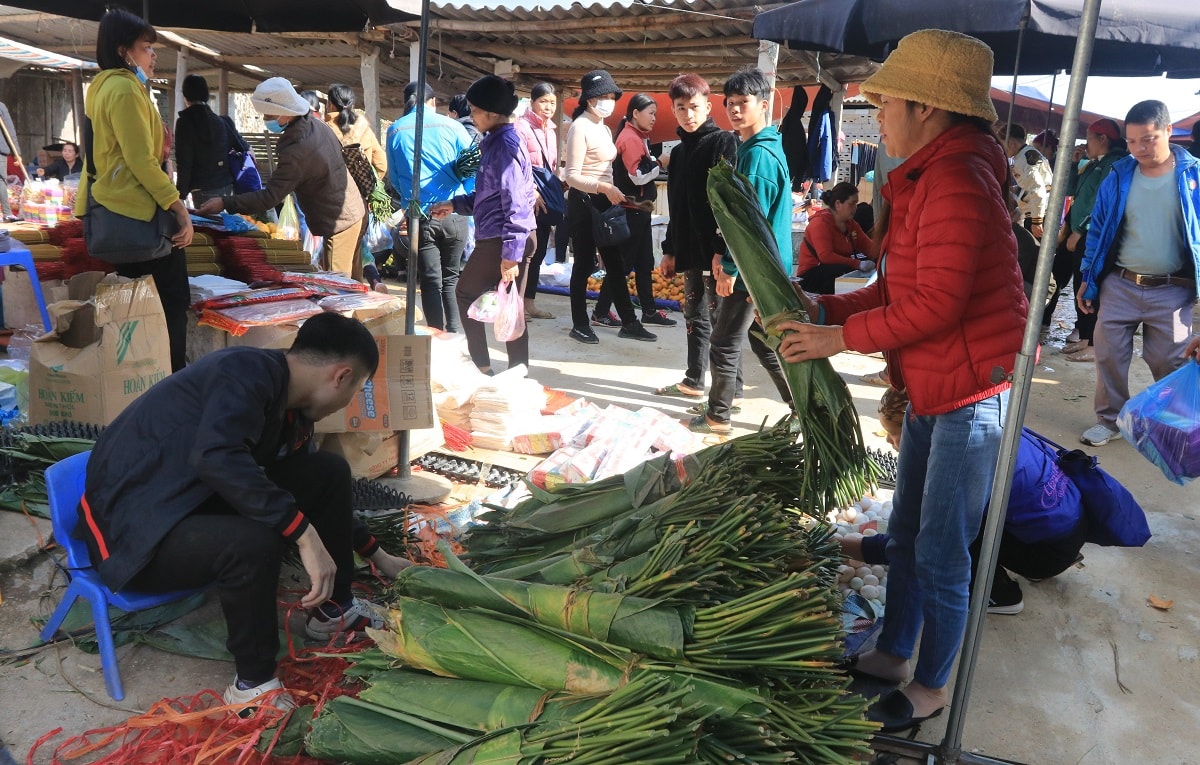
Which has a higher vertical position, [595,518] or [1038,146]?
[1038,146]

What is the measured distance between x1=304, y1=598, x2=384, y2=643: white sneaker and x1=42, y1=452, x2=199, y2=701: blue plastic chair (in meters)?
0.42

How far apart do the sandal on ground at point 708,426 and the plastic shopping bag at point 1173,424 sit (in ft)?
6.42

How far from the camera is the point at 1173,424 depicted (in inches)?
135

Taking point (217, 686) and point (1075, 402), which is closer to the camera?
point (217, 686)

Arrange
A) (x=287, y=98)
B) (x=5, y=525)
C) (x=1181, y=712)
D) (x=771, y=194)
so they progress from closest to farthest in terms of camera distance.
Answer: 1. (x=1181, y=712)
2. (x=5, y=525)
3. (x=771, y=194)
4. (x=287, y=98)

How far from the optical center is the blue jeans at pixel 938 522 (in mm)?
2164

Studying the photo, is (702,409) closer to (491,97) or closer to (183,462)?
(491,97)

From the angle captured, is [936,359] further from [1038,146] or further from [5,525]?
[1038,146]

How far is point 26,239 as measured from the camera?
15.8 ft

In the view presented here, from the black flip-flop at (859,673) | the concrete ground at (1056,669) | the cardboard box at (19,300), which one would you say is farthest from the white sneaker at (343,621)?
the cardboard box at (19,300)

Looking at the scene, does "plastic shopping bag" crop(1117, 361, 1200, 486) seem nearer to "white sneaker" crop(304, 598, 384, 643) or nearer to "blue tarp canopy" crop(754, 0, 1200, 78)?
"blue tarp canopy" crop(754, 0, 1200, 78)

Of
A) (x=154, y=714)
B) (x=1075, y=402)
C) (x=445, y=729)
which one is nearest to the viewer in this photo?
(x=445, y=729)

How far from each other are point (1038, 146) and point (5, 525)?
10.4 metres

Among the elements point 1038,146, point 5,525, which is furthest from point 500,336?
point 1038,146
